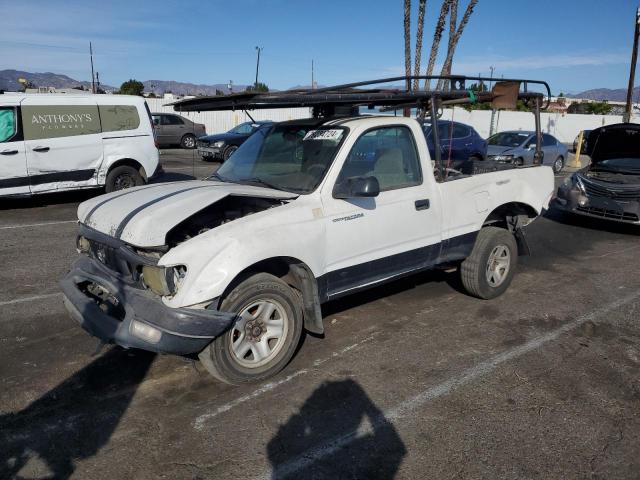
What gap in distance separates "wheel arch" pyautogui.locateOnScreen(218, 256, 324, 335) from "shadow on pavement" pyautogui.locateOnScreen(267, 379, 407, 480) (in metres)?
0.56

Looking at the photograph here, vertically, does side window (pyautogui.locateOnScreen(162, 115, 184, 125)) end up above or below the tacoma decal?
above

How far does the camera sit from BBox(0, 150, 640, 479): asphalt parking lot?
2.84 meters

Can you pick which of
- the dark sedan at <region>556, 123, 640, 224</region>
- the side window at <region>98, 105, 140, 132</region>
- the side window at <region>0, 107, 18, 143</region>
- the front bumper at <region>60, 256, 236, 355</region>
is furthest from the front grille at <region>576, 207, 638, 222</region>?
the side window at <region>0, 107, 18, 143</region>

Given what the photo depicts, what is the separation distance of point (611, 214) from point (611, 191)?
0.39 metres

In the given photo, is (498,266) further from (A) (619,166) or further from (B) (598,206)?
(A) (619,166)

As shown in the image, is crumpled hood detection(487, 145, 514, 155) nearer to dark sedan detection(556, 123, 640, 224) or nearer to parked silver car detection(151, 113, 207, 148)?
dark sedan detection(556, 123, 640, 224)

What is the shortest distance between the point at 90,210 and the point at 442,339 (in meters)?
3.05

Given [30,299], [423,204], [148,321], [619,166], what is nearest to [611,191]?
[619,166]

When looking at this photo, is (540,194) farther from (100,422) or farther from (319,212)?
(100,422)

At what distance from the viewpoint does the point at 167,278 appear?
125 inches

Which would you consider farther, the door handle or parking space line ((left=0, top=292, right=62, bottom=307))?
parking space line ((left=0, top=292, right=62, bottom=307))

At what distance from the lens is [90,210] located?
3984 mm

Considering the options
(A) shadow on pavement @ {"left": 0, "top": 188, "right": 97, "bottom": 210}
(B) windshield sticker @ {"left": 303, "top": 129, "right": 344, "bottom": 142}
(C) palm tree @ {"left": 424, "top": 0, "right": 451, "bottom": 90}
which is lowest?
(A) shadow on pavement @ {"left": 0, "top": 188, "right": 97, "bottom": 210}

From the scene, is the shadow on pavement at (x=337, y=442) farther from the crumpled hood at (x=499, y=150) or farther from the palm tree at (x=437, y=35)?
the palm tree at (x=437, y=35)
